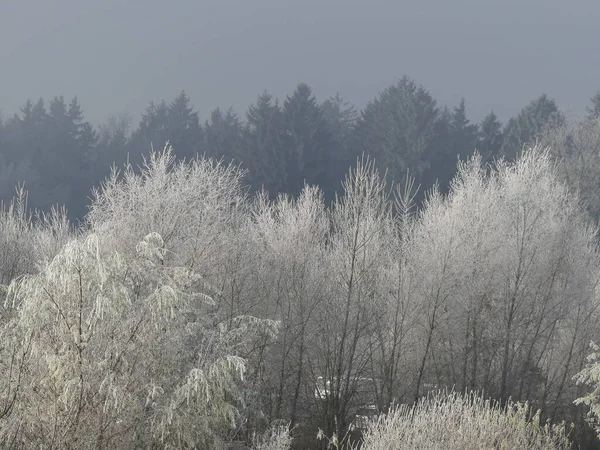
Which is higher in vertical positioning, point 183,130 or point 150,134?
point 150,134

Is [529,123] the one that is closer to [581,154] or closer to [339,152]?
[581,154]

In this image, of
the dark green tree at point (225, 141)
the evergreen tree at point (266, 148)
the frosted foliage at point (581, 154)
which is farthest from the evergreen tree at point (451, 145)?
the dark green tree at point (225, 141)

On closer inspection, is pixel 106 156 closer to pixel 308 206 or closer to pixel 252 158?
pixel 252 158

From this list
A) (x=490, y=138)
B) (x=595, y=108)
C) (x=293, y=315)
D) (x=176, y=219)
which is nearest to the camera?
(x=176, y=219)

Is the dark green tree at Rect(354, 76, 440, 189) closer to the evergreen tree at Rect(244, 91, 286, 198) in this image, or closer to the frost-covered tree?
the evergreen tree at Rect(244, 91, 286, 198)

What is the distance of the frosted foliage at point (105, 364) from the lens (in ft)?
31.2

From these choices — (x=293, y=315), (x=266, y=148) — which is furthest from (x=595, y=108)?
(x=293, y=315)

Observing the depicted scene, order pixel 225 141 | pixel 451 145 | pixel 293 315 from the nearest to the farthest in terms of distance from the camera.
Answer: pixel 293 315 → pixel 451 145 → pixel 225 141

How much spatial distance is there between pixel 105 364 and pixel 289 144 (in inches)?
1703

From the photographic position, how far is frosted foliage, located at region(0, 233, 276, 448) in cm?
951

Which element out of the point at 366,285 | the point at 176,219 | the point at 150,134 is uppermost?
the point at 150,134

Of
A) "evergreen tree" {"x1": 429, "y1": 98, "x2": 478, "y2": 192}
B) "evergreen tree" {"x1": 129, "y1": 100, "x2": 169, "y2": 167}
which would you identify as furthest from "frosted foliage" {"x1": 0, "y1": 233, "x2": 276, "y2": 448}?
"evergreen tree" {"x1": 129, "y1": 100, "x2": 169, "y2": 167}

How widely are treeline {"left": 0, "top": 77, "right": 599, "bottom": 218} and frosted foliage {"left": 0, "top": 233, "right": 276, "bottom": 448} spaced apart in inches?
1536

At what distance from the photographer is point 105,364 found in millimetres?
9766
